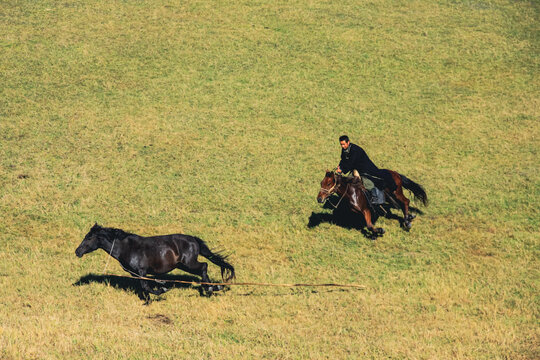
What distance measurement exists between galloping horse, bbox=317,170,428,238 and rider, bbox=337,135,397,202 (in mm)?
291

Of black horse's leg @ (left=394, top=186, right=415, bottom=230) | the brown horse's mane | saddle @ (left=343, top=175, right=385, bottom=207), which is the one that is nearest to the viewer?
the brown horse's mane

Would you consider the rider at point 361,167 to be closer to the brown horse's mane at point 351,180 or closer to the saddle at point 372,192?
the saddle at point 372,192

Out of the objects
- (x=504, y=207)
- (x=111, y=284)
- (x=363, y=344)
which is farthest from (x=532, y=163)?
(x=111, y=284)

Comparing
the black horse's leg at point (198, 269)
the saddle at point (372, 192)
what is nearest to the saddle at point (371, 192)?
the saddle at point (372, 192)

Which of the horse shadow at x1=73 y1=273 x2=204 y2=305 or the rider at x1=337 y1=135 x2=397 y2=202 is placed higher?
the rider at x1=337 y1=135 x2=397 y2=202

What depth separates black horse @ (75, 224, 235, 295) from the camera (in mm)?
11882

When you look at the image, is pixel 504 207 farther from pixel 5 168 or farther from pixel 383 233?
pixel 5 168

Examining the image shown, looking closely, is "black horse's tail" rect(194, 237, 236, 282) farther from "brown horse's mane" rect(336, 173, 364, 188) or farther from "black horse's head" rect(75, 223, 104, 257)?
"brown horse's mane" rect(336, 173, 364, 188)

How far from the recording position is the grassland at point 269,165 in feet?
37.8

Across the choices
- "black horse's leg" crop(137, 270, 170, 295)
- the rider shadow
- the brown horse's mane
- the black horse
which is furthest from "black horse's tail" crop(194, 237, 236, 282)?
the brown horse's mane

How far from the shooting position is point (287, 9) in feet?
117

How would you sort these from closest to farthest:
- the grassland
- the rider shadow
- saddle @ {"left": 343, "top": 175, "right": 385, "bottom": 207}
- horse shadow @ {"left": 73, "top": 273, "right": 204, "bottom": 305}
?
the grassland → horse shadow @ {"left": 73, "top": 273, "right": 204, "bottom": 305} → the rider shadow → saddle @ {"left": 343, "top": 175, "right": 385, "bottom": 207}

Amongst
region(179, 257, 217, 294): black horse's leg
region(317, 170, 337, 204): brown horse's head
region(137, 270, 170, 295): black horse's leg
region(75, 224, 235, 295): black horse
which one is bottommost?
region(137, 270, 170, 295): black horse's leg

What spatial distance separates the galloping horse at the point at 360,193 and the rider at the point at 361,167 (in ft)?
0.95
